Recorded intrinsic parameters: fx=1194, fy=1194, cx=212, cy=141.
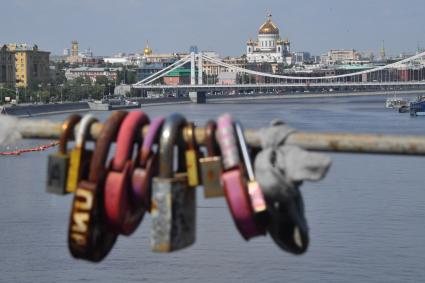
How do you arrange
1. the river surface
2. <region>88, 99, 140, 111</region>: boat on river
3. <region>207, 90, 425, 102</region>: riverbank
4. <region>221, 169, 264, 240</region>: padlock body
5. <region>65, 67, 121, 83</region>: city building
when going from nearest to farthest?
<region>221, 169, 264, 240</region>: padlock body < the river surface < <region>88, 99, 140, 111</region>: boat on river < <region>207, 90, 425, 102</region>: riverbank < <region>65, 67, 121, 83</region>: city building

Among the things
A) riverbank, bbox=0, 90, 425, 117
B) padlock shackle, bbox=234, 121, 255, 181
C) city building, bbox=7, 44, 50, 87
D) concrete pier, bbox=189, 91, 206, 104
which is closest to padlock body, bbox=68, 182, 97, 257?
padlock shackle, bbox=234, 121, 255, 181

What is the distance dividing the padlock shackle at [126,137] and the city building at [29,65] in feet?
117

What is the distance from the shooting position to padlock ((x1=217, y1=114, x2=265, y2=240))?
76 centimetres

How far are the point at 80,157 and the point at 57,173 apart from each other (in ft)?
0.07

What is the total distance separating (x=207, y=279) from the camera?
627 cm

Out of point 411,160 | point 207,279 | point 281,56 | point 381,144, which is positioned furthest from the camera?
point 281,56

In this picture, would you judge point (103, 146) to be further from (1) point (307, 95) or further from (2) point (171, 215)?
(1) point (307, 95)

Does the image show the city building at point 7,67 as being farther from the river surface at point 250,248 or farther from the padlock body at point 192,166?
the padlock body at point 192,166

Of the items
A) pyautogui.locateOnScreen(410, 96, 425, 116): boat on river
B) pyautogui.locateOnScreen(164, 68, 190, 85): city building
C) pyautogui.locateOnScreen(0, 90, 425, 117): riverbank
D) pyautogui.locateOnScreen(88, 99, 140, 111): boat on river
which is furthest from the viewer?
pyautogui.locateOnScreen(164, 68, 190, 85): city building

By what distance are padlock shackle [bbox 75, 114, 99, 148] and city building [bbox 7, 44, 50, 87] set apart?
117ft

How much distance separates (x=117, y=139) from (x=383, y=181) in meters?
9.89

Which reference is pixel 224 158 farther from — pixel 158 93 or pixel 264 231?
pixel 158 93

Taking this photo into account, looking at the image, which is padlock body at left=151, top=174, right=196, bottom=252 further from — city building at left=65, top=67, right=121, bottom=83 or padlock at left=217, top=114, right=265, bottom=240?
city building at left=65, top=67, right=121, bottom=83

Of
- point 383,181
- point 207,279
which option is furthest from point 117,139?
point 383,181
